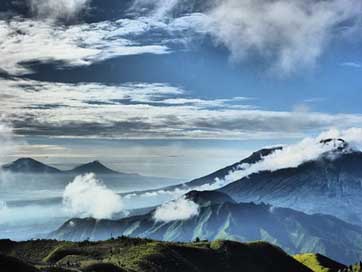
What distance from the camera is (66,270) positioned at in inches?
6924

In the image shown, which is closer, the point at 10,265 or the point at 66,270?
the point at 10,265

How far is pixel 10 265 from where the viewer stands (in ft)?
533

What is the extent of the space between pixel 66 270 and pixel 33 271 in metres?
18.8

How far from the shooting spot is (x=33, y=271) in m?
158

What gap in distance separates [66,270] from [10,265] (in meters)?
19.7

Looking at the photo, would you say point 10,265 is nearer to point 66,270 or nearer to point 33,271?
point 33,271

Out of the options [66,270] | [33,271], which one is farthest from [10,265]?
[66,270]

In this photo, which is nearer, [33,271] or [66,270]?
[33,271]
